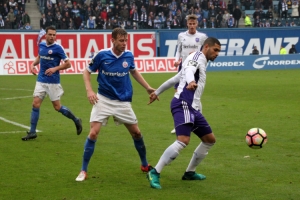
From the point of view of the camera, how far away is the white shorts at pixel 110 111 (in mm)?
9180

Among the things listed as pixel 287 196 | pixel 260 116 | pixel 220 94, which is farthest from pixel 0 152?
pixel 220 94

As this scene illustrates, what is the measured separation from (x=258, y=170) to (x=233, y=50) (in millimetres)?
31677

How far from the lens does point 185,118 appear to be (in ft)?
27.8

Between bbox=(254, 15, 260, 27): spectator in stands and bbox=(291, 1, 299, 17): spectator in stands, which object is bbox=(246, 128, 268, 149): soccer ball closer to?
bbox=(254, 15, 260, 27): spectator in stands

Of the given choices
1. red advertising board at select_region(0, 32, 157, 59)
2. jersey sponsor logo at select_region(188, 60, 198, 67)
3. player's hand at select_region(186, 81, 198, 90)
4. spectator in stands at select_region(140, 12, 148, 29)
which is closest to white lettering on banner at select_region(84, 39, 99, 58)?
red advertising board at select_region(0, 32, 157, 59)

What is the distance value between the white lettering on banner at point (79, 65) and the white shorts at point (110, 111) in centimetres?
2438

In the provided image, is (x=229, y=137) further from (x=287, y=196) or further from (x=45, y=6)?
(x=45, y=6)

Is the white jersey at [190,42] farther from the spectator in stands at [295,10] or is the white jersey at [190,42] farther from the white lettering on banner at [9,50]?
the spectator in stands at [295,10]

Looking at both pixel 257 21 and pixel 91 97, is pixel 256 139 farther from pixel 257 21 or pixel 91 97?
pixel 257 21

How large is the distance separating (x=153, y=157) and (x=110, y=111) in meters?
2.16

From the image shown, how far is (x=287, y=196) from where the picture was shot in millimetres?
8133

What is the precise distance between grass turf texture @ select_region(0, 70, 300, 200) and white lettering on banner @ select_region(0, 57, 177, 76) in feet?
43.8

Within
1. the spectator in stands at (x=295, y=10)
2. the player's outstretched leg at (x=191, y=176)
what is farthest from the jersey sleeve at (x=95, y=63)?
the spectator in stands at (x=295, y=10)

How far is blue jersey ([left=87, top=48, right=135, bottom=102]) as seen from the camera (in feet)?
30.1
